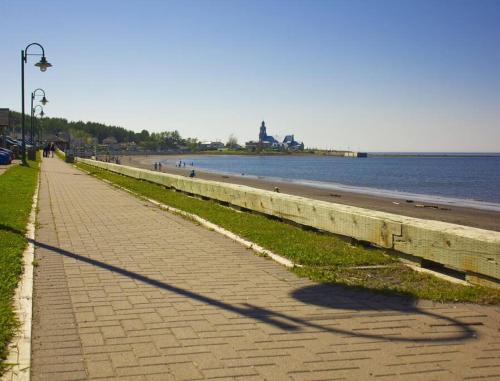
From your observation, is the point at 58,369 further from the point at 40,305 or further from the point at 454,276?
the point at 454,276

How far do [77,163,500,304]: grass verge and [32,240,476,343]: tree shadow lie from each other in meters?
0.38

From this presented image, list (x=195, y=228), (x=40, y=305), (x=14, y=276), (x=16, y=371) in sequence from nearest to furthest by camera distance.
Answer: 1. (x=16, y=371)
2. (x=40, y=305)
3. (x=14, y=276)
4. (x=195, y=228)

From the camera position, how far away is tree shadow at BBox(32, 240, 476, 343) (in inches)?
186

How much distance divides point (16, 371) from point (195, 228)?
280 inches

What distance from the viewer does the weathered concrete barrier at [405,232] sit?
6285mm

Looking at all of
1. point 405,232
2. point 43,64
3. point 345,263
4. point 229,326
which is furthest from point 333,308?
point 43,64

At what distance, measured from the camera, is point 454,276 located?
22.7ft

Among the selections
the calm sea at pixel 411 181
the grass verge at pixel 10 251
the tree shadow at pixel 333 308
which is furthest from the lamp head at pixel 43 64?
the calm sea at pixel 411 181

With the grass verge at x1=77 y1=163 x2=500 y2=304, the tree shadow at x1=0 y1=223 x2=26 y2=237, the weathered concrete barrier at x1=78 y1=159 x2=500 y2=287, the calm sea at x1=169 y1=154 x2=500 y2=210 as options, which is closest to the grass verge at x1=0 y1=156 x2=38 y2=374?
the tree shadow at x1=0 y1=223 x2=26 y2=237

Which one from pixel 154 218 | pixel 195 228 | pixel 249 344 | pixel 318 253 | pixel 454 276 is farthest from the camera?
pixel 154 218

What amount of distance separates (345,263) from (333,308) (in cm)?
215

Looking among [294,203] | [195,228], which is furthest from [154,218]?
[294,203]

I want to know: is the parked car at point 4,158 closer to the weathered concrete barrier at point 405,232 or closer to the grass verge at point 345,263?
the weathered concrete barrier at point 405,232

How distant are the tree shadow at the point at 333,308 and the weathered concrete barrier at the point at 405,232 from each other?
1169 mm
